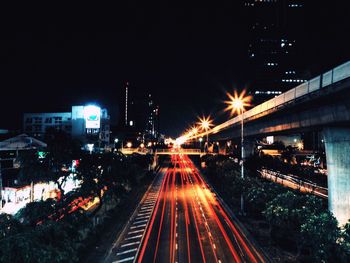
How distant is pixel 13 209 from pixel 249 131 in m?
40.1

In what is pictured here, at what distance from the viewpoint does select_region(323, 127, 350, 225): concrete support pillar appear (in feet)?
72.3

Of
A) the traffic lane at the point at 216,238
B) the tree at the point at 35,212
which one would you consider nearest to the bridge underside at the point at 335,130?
the traffic lane at the point at 216,238

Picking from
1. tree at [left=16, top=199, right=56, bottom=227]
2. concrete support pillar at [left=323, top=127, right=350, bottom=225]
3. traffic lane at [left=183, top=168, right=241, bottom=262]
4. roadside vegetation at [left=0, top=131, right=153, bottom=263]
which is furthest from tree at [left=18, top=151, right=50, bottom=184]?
concrete support pillar at [left=323, top=127, right=350, bottom=225]

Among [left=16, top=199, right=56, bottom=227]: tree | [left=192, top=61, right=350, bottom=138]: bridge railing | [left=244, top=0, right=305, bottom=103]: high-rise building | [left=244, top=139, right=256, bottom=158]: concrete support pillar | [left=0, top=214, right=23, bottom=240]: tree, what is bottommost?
[left=16, top=199, right=56, bottom=227]: tree

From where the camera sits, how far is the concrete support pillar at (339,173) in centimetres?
2203

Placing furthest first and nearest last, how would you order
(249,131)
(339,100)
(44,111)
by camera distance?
(44,111)
(249,131)
(339,100)

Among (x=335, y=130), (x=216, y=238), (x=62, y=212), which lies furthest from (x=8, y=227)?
(x=335, y=130)

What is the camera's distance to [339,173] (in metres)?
22.5

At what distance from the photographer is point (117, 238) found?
27594mm

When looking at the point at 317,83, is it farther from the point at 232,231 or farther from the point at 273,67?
the point at 273,67

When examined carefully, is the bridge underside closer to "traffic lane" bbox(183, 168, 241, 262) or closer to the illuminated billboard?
"traffic lane" bbox(183, 168, 241, 262)

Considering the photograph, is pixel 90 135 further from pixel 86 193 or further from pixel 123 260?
pixel 123 260

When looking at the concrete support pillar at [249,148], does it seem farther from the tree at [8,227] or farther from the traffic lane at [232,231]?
the tree at [8,227]

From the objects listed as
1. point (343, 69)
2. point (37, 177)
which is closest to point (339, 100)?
point (343, 69)
